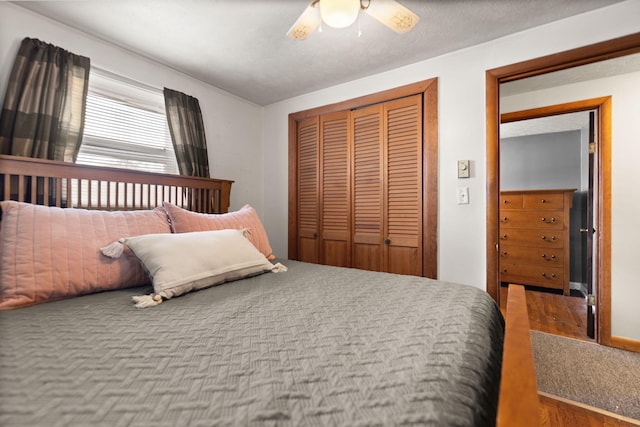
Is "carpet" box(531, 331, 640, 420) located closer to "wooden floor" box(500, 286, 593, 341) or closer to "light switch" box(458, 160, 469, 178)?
"wooden floor" box(500, 286, 593, 341)

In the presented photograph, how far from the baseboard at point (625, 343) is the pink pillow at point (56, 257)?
3522 millimetres

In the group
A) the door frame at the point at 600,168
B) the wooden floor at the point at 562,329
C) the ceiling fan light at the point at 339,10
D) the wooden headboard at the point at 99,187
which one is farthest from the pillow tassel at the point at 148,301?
the door frame at the point at 600,168

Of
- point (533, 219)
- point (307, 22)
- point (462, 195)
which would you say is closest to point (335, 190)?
point (462, 195)

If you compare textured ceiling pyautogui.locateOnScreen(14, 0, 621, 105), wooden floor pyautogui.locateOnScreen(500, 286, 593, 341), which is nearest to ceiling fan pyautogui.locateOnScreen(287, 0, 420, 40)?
textured ceiling pyautogui.locateOnScreen(14, 0, 621, 105)

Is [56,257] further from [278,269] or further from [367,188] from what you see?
[367,188]

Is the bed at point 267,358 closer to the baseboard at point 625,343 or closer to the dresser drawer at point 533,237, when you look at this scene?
the baseboard at point 625,343

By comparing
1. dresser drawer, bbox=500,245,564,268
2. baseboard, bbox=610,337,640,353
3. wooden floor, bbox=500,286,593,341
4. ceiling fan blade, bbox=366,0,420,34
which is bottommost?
wooden floor, bbox=500,286,593,341

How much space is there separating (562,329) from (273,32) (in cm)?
362

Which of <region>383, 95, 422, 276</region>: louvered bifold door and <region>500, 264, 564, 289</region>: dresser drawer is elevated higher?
<region>383, 95, 422, 276</region>: louvered bifold door

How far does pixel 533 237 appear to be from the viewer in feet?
13.0

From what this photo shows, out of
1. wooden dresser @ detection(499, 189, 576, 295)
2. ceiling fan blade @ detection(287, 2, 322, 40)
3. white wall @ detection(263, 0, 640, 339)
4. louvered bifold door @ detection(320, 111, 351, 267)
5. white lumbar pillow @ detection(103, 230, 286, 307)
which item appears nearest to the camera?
white lumbar pillow @ detection(103, 230, 286, 307)

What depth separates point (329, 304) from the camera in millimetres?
1105

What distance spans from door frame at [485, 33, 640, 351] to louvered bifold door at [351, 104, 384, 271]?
0.87m

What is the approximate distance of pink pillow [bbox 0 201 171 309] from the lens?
1077 millimetres
